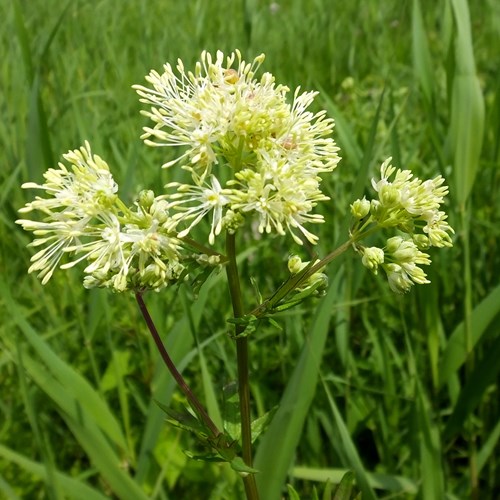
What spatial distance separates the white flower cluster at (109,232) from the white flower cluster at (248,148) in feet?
0.22

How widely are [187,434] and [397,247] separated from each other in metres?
1.14

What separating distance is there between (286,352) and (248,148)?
1186 millimetres

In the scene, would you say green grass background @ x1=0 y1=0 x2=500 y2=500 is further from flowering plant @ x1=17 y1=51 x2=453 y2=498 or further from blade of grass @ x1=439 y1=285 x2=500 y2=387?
flowering plant @ x1=17 y1=51 x2=453 y2=498

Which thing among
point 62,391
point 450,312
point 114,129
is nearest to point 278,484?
point 62,391

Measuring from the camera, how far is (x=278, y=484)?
155 centimetres

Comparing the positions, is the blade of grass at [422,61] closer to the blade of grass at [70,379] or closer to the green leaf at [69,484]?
the blade of grass at [70,379]

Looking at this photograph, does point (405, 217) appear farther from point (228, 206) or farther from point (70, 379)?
point (70, 379)

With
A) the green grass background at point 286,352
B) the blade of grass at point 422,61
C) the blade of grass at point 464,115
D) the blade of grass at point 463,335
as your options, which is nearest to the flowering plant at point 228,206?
the green grass background at point 286,352

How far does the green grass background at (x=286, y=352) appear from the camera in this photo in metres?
1.74

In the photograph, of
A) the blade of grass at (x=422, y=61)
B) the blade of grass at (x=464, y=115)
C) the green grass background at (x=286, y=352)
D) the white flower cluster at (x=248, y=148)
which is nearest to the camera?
the white flower cluster at (x=248, y=148)

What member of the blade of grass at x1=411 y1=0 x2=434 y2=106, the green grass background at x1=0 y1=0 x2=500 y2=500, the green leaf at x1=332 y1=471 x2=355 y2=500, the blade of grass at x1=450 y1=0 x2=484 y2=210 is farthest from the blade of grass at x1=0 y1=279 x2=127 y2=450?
the blade of grass at x1=411 y1=0 x2=434 y2=106

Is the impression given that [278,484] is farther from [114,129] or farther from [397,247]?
[114,129]

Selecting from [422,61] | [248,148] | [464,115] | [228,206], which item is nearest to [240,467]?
[228,206]

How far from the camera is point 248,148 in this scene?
126 centimetres
